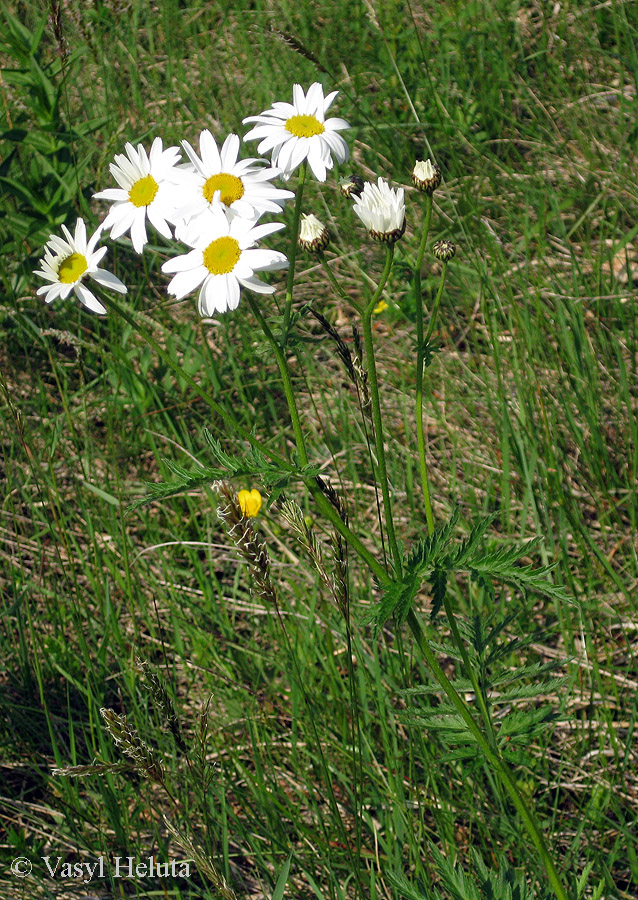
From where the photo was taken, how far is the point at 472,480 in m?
2.44

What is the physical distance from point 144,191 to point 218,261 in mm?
241

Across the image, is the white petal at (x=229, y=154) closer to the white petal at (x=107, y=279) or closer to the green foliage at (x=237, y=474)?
the white petal at (x=107, y=279)

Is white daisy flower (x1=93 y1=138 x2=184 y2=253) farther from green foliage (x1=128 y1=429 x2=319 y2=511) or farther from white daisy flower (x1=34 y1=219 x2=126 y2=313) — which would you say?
green foliage (x1=128 y1=429 x2=319 y2=511)

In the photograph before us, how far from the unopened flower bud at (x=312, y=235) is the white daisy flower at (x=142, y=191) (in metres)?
0.23

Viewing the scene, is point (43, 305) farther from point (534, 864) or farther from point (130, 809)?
point (534, 864)

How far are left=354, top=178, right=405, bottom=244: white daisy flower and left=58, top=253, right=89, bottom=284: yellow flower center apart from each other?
47 cm

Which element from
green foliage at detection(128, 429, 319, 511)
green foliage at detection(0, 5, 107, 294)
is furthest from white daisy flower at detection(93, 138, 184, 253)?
green foliage at detection(0, 5, 107, 294)

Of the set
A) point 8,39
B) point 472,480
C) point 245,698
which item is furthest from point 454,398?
point 8,39

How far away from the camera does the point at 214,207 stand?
114 centimetres

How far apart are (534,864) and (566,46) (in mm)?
3475

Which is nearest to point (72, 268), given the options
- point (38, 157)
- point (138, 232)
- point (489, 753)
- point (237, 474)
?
point (138, 232)

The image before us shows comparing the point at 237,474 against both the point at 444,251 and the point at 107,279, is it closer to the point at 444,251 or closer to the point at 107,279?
the point at 107,279

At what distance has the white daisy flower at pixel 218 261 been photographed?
112 cm

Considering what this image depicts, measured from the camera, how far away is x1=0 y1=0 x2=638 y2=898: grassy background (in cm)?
169
